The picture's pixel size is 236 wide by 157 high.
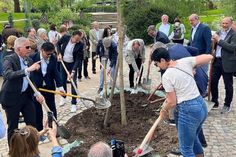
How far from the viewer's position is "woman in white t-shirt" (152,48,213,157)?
5.12 m

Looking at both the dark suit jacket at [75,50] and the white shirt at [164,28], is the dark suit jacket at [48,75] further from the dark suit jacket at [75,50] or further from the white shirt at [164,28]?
the white shirt at [164,28]

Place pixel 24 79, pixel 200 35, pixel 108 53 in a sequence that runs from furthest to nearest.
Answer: pixel 108 53, pixel 200 35, pixel 24 79

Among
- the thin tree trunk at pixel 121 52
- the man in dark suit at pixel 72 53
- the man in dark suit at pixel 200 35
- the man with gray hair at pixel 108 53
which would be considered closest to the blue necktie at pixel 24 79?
the thin tree trunk at pixel 121 52

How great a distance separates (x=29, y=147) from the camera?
12.6 feet

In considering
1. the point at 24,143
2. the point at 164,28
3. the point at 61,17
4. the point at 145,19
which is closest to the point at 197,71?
the point at 24,143

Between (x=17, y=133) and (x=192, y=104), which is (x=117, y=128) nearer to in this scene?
(x=192, y=104)

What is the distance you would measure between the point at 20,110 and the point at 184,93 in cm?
276

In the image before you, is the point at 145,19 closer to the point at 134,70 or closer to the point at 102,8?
the point at 134,70

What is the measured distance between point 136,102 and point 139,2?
15453mm

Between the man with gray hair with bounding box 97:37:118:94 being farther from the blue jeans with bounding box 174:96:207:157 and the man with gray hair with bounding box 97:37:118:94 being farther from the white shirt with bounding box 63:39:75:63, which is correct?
the blue jeans with bounding box 174:96:207:157

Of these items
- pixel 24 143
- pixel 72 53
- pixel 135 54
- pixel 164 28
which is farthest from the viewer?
pixel 164 28

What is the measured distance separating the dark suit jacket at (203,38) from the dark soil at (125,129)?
165 cm

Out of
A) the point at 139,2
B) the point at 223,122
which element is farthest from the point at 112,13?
the point at 223,122

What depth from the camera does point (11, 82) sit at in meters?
6.10
